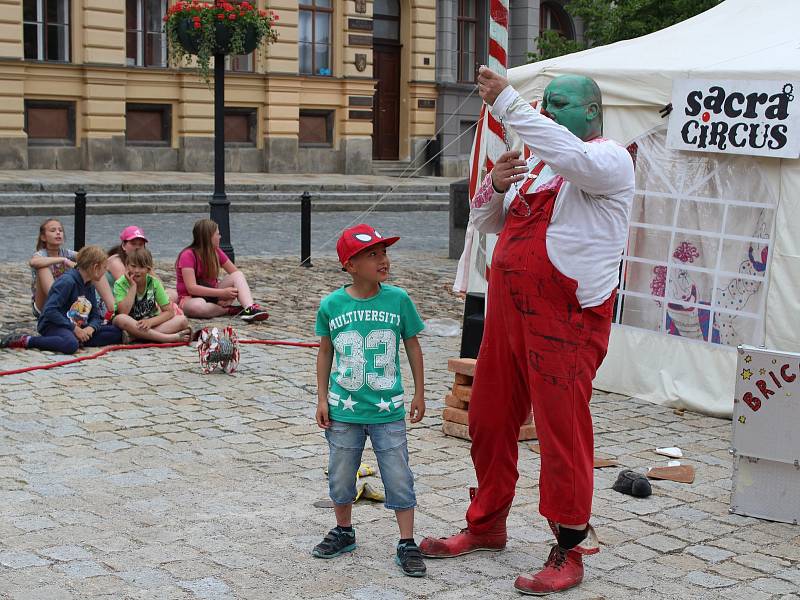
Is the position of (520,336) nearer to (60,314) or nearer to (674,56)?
(674,56)

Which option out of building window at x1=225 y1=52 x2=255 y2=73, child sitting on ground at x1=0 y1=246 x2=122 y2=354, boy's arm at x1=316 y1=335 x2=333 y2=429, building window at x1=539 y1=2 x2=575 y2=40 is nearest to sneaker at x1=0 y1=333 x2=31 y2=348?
child sitting on ground at x1=0 y1=246 x2=122 y2=354

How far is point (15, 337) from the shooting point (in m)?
8.88

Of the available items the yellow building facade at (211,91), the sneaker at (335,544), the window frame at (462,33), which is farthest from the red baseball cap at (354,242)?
the window frame at (462,33)

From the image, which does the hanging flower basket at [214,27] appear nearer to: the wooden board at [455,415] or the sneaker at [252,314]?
the sneaker at [252,314]

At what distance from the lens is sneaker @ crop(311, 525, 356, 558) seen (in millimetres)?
4812

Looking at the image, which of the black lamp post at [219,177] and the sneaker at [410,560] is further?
the black lamp post at [219,177]

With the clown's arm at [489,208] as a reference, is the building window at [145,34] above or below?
above

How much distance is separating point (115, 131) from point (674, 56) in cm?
1799

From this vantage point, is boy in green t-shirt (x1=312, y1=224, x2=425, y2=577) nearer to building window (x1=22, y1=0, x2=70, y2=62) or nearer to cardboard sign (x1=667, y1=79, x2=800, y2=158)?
cardboard sign (x1=667, y1=79, x2=800, y2=158)

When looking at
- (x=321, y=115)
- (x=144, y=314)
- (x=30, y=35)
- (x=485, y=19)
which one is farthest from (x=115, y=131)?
(x=144, y=314)

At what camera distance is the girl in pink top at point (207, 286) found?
1048 cm

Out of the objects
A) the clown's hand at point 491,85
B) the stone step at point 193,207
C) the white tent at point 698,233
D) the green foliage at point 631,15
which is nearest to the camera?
the clown's hand at point 491,85

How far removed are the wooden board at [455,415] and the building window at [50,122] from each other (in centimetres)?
1836

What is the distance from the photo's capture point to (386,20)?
97.3 feet
